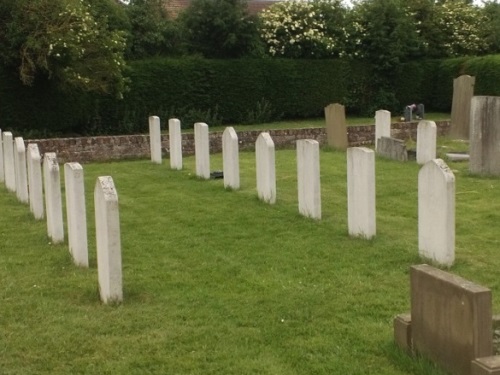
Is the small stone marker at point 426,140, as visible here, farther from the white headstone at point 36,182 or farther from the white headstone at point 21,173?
the white headstone at point 36,182

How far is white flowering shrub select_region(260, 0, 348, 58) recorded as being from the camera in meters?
30.0

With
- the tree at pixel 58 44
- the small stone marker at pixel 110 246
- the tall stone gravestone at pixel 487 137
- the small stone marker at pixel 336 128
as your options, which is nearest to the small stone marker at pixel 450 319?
the small stone marker at pixel 110 246

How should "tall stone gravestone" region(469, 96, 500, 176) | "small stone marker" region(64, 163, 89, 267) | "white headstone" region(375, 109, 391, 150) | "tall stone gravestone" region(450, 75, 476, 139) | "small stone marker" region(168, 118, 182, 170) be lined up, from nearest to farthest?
"small stone marker" region(64, 163, 89, 267) < "tall stone gravestone" region(469, 96, 500, 176) < "small stone marker" region(168, 118, 182, 170) < "white headstone" region(375, 109, 391, 150) < "tall stone gravestone" region(450, 75, 476, 139)

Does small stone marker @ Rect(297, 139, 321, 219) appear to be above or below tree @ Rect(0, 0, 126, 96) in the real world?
below

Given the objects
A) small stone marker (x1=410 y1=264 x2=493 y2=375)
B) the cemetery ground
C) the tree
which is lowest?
the cemetery ground

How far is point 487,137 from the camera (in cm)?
1369

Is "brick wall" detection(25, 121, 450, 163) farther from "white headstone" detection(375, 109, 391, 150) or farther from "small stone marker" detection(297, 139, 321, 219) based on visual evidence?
"small stone marker" detection(297, 139, 321, 219)

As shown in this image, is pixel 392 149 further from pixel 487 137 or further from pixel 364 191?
Answer: pixel 364 191

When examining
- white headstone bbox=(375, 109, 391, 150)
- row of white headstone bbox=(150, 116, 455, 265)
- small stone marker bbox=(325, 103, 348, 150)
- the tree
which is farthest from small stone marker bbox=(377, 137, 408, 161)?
the tree

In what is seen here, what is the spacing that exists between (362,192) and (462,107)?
13592 mm

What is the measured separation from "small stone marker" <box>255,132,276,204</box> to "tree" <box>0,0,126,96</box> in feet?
32.8

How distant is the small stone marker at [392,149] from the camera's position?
16469mm

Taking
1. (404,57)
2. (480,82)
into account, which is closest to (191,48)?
(404,57)

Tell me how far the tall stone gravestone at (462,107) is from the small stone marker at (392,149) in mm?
4662
